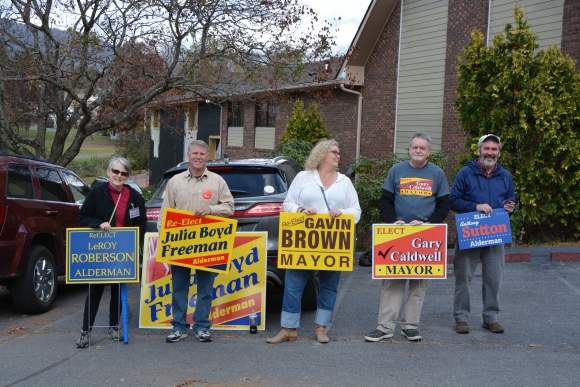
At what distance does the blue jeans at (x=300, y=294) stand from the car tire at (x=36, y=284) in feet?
10.6

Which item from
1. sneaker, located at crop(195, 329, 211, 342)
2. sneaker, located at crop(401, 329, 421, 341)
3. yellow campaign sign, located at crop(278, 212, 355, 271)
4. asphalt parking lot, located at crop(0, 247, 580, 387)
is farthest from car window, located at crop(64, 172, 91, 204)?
sneaker, located at crop(401, 329, 421, 341)

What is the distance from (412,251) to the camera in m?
6.07

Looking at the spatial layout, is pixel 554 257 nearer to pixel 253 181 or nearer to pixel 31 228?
pixel 253 181

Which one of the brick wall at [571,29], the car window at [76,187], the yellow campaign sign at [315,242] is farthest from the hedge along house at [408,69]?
the yellow campaign sign at [315,242]

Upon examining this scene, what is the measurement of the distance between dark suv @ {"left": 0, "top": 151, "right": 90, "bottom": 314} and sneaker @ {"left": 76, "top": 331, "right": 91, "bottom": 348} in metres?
1.57

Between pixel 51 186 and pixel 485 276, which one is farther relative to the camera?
pixel 51 186

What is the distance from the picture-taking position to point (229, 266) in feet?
20.2

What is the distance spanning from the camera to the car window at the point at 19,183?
7367mm

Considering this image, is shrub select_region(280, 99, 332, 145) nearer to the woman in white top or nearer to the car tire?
the car tire

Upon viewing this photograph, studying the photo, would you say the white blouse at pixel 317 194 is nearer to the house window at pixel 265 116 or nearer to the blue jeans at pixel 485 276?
the blue jeans at pixel 485 276

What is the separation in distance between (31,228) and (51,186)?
1153mm

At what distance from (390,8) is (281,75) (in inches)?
238

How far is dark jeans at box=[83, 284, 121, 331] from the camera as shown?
6.03 meters

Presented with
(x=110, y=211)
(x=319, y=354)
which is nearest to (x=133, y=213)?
(x=110, y=211)
